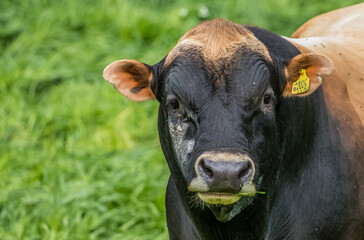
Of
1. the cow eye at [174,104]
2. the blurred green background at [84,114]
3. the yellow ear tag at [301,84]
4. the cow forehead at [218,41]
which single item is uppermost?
the cow forehead at [218,41]

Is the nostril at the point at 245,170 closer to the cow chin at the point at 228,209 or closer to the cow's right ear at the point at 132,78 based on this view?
the cow chin at the point at 228,209

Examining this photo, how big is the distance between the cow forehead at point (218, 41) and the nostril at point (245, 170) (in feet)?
1.87

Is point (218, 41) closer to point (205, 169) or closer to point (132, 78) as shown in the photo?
point (132, 78)

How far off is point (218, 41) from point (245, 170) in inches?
28.4

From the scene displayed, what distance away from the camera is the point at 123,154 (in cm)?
625

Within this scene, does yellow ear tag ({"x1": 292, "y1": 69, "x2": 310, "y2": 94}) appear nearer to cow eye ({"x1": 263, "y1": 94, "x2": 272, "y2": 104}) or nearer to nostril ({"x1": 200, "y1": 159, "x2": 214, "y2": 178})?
cow eye ({"x1": 263, "y1": 94, "x2": 272, "y2": 104})

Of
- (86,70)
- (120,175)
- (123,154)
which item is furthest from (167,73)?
(86,70)

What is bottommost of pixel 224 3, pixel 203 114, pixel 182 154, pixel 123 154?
pixel 123 154

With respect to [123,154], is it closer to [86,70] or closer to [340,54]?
[86,70]

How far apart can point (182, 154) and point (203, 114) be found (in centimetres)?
27

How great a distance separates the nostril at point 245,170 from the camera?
114 inches

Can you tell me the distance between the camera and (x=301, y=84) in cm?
339

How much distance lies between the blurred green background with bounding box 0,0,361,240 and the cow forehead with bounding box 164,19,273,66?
225cm

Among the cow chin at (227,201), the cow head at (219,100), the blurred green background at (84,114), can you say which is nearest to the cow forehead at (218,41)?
the cow head at (219,100)
